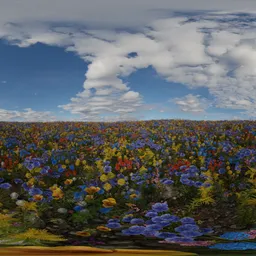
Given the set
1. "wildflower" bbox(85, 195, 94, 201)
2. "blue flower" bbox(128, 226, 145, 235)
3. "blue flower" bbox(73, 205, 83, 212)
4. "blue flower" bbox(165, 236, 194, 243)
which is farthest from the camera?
"wildflower" bbox(85, 195, 94, 201)

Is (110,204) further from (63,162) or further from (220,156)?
(220,156)

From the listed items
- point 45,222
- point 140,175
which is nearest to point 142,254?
point 45,222

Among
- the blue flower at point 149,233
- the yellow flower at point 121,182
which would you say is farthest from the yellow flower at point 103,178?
the blue flower at point 149,233

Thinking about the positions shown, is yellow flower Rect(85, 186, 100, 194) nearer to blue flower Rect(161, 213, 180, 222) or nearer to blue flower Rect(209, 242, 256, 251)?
blue flower Rect(161, 213, 180, 222)

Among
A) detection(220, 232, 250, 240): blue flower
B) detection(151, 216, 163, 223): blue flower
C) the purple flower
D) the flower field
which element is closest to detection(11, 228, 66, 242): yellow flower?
the flower field

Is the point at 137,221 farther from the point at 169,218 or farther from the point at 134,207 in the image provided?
the point at 134,207

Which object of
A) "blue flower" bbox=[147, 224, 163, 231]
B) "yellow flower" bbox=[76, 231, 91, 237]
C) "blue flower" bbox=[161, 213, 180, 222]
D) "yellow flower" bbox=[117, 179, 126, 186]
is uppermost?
"yellow flower" bbox=[117, 179, 126, 186]

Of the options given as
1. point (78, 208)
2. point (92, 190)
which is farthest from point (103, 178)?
point (78, 208)

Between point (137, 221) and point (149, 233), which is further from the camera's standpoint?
point (137, 221)

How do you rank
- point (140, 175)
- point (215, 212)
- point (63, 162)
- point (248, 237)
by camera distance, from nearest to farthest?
point (248, 237) → point (215, 212) → point (140, 175) → point (63, 162)

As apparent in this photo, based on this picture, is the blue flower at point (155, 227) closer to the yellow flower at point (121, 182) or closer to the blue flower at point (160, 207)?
the blue flower at point (160, 207)

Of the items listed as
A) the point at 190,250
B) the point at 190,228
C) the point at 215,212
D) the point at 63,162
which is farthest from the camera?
the point at 63,162
